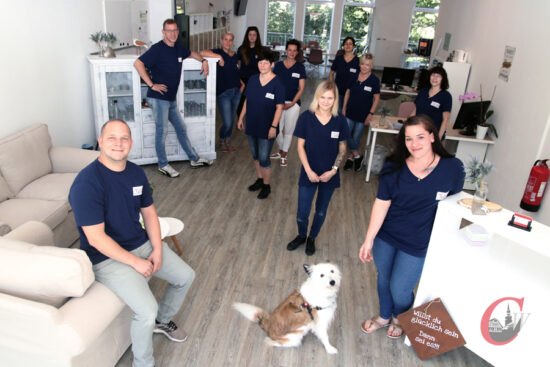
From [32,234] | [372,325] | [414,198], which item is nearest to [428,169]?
[414,198]

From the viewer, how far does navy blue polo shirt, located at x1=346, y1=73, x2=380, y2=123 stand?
563 cm

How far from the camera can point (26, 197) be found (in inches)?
145

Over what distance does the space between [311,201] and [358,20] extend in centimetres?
1309

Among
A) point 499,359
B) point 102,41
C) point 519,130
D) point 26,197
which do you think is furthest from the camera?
point 102,41

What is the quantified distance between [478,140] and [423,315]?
331 centimetres

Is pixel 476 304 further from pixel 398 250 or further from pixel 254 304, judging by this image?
pixel 254 304

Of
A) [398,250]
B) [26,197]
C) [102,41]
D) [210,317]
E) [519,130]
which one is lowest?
[210,317]

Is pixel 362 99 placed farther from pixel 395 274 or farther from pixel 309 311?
pixel 309 311

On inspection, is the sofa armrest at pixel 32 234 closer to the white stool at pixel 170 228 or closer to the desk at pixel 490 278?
the white stool at pixel 170 228

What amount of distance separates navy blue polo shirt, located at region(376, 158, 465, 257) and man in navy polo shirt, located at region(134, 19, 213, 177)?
3.31 metres

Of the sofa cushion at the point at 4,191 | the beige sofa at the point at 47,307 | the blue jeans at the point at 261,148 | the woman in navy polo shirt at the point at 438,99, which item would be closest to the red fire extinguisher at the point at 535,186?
the woman in navy polo shirt at the point at 438,99

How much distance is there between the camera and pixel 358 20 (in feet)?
50.0

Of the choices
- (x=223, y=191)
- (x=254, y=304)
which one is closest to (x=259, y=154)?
(x=223, y=191)

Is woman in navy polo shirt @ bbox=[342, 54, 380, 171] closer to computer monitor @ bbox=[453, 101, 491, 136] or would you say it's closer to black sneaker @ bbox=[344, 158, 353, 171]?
black sneaker @ bbox=[344, 158, 353, 171]
